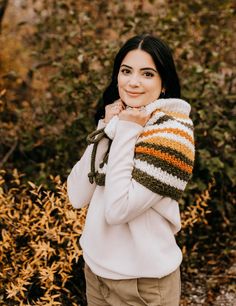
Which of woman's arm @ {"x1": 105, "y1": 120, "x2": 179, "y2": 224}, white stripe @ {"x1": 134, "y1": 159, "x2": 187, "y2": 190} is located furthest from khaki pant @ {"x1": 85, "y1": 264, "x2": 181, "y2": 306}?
white stripe @ {"x1": 134, "y1": 159, "x2": 187, "y2": 190}

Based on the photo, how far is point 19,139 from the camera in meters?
3.85

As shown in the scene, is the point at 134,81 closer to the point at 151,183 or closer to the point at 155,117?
the point at 155,117

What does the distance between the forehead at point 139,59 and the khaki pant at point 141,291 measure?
0.79 m

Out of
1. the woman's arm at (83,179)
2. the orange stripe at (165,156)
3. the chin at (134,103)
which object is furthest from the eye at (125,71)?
the orange stripe at (165,156)

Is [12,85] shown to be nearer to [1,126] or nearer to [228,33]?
[1,126]

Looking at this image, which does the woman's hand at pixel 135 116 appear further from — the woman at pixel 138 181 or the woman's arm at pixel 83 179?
the woman's arm at pixel 83 179

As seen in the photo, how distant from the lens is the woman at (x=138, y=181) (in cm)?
174

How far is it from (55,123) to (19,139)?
304 millimetres

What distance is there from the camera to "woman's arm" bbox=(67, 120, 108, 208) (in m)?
1.93

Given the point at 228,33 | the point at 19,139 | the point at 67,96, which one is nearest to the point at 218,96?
the point at 228,33

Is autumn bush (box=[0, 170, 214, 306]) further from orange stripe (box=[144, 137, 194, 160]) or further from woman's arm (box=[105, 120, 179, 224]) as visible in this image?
orange stripe (box=[144, 137, 194, 160])

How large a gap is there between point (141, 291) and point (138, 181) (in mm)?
424

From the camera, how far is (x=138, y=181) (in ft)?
5.69

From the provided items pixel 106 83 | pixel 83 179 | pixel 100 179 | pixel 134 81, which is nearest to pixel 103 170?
pixel 100 179
